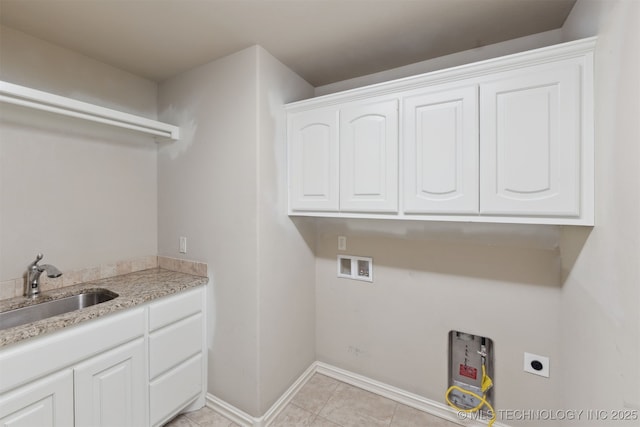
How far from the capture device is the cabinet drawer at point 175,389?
5.18 feet

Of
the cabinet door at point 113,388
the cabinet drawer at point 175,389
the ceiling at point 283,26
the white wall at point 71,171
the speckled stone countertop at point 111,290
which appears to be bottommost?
the cabinet drawer at point 175,389

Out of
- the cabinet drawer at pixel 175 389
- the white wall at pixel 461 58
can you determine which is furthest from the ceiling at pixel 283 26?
the cabinet drawer at pixel 175 389

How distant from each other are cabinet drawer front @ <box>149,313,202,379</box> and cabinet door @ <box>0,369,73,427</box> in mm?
376

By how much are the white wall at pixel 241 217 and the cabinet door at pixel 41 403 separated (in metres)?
0.78

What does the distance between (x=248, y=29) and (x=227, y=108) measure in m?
0.48

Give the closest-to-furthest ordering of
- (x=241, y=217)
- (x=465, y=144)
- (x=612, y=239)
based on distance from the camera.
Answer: (x=612, y=239) < (x=465, y=144) < (x=241, y=217)

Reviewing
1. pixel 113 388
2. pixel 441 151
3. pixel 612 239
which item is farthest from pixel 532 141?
pixel 113 388

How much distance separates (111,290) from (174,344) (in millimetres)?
502

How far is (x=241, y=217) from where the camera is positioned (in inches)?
68.7

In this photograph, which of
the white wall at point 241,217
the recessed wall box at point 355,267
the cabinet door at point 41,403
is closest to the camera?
the cabinet door at point 41,403

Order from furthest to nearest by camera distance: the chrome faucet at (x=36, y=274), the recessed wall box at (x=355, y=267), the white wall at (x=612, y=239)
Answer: the recessed wall box at (x=355, y=267) < the chrome faucet at (x=36, y=274) < the white wall at (x=612, y=239)

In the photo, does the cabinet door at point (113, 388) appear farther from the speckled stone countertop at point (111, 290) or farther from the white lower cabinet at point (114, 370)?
the speckled stone countertop at point (111, 290)

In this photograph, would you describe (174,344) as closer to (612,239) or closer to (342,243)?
(342,243)

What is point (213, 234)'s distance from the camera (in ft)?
6.16
